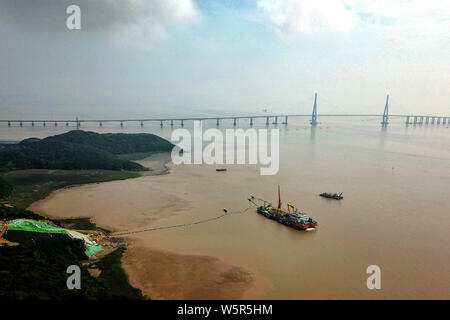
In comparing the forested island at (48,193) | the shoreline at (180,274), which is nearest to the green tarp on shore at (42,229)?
the forested island at (48,193)

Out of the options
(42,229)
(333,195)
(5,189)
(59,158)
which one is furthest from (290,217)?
(59,158)

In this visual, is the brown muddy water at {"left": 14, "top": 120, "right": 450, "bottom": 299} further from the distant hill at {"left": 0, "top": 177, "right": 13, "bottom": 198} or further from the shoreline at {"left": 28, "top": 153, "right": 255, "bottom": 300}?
the distant hill at {"left": 0, "top": 177, "right": 13, "bottom": 198}

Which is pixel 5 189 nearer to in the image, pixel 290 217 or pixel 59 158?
pixel 59 158

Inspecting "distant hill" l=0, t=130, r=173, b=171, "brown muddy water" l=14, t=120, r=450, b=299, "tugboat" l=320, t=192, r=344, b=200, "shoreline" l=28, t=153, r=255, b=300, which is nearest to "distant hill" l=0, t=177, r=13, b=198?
"brown muddy water" l=14, t=120, r=450, b=299
